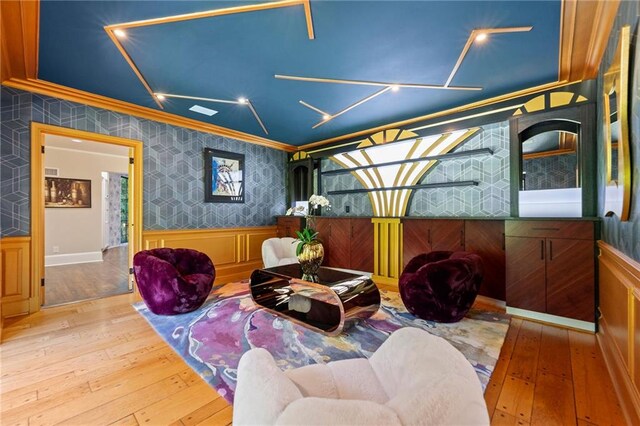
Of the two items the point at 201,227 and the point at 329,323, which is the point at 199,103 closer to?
the point at 201,227

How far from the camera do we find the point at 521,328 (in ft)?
8.87

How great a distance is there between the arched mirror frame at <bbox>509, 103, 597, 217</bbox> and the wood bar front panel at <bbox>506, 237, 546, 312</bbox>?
51 centimetres

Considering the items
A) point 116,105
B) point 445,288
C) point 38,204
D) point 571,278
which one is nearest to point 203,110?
point 116,105

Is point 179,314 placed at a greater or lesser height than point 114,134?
lesser

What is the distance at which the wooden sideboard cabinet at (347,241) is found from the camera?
15.1 feet

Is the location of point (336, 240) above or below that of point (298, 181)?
below

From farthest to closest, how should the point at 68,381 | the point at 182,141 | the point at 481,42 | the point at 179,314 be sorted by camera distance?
the point at 182,141 → the point at 179,314 → the point at 481,42 → the point at 68,381

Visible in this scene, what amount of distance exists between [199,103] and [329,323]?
331cm

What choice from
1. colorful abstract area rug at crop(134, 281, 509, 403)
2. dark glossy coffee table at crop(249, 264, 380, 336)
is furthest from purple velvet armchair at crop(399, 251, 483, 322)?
dark glossy coffee table at crop(249, 264, 380, 336)

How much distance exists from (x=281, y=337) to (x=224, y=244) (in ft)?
9.57

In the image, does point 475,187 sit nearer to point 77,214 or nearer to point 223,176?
point 223,176

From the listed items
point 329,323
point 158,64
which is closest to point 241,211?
point 158,64

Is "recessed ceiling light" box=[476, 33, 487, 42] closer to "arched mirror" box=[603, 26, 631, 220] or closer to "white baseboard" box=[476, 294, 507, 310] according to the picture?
"arched mirror" box=[603, 26, 631, 220]

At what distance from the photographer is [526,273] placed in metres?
2.97
